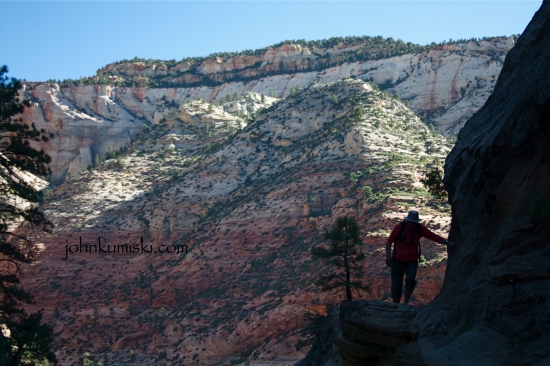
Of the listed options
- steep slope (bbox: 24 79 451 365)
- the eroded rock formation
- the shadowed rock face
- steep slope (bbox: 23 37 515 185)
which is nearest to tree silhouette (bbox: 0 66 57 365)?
the eroded rock formation

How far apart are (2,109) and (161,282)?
24410mm

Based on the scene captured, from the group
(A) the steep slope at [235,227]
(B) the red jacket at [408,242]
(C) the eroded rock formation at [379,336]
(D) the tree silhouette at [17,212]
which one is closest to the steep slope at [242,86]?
(A) the steep slope at [235,227]

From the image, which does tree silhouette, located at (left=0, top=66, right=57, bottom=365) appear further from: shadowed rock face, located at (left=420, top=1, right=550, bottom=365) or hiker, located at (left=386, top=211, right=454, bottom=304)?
shadowed rock face, located at (left=420, top=1, right=550, bottom=365)

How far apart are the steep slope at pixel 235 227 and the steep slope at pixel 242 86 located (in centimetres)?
2312

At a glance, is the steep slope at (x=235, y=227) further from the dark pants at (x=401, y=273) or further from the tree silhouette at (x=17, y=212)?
the dark pants at (x=401, y=273)

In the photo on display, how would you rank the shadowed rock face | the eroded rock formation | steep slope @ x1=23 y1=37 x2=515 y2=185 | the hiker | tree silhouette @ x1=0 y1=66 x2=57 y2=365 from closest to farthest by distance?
the eroded rock formation < the shadowed rock face < the hiker < tree silhouette @ x1=0 y1=66 x2=57 y2=365 < steep slope @ x1=23 y1=37 x2=515 y2=185

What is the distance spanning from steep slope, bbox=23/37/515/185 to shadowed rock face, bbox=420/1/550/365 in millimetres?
53838

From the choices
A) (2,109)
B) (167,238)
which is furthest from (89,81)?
(2,109)

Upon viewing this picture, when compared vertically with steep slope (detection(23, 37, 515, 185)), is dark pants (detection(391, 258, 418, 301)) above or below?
below

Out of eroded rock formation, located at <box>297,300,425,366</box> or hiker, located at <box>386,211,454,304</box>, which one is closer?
eroded rock formation, located at <box>297,300,425,366</box>

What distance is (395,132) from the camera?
45375mm

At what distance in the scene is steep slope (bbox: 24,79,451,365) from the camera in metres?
30.7

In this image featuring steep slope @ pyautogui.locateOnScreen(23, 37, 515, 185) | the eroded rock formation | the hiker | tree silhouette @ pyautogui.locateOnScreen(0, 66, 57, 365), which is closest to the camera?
the eroded rock formation

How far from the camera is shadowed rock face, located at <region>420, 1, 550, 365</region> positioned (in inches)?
401
